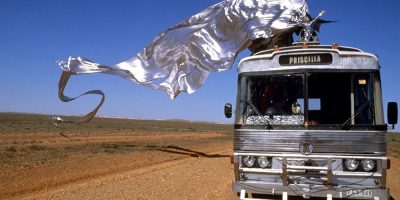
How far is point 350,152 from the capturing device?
266 inches

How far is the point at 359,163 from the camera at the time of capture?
22.3 ft

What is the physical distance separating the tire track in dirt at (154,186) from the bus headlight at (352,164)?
3.65 metres

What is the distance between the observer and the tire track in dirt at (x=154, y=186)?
985 cm

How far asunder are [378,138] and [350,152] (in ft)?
1.59

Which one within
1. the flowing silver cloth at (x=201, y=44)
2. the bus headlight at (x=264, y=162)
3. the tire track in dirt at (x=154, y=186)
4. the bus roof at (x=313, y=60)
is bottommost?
the tire track in dirt at (x=154, y=186)

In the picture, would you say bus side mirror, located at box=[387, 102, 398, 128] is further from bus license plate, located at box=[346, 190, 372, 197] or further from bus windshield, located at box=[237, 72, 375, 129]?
bus license plate, located at box=[346, 190, 372, 197]

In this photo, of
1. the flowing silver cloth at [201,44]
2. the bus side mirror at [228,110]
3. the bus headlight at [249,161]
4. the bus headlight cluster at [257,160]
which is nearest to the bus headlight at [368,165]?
the bus headlight cluster at [257,160]

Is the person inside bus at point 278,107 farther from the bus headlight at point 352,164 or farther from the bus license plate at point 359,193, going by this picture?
the bus license plate at point 359,193

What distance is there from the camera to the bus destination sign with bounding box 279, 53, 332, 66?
23.9ft

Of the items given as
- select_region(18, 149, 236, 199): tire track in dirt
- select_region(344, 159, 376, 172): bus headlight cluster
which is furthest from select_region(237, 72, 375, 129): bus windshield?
select_region(18, 149, 236, 199): tire track in dirt

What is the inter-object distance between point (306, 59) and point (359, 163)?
193cm

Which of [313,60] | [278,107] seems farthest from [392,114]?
[278,107]

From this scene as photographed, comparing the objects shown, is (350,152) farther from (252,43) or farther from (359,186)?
(252,43)

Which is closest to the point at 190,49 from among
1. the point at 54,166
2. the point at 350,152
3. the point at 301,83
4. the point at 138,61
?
the point at 138,61
